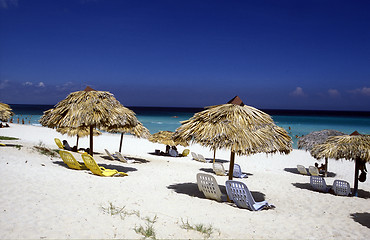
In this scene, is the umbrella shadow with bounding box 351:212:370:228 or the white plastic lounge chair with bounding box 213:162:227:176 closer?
the umbrella shadow with bounding box 351:212:370:228

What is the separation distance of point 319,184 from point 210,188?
4298mm

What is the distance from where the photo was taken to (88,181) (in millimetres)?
6930

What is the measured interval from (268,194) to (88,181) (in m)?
4.83

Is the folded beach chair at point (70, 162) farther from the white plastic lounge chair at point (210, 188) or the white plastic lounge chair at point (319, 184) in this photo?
the white plastic lounge chair at point (319, 184)

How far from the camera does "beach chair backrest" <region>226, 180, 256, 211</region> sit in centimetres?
579

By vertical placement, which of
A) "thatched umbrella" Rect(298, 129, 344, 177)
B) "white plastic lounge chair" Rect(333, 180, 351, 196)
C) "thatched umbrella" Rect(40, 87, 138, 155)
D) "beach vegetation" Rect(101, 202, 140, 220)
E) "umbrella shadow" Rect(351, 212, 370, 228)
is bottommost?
"umbrella shadow" Rect(351, 212, 370, 228)

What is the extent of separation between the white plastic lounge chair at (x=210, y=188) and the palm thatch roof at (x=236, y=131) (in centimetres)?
93

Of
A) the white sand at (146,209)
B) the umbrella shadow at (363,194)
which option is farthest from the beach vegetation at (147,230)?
the umbrella shadow at (363,194)

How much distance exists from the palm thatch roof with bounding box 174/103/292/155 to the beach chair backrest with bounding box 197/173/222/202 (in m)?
0.93

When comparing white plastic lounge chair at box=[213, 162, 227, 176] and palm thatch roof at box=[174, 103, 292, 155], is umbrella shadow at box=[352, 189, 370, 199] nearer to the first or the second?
palm thatch roof at box=[174, 103, 292, 155]

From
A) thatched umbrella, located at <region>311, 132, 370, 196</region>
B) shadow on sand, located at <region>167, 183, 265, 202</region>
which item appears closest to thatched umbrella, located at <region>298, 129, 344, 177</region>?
thatched umbrella, located at <region>311, 132, 370, 196</region>

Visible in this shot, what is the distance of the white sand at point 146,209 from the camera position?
395cm

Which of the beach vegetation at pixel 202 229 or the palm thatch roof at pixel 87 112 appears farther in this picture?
the palm thatch roof at pixel 87 112

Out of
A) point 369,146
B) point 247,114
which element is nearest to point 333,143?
point 369,146
